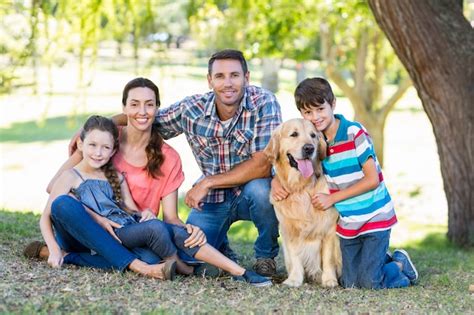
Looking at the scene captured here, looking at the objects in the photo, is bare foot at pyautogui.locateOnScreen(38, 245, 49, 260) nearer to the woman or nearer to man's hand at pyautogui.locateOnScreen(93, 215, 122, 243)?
A: the woman

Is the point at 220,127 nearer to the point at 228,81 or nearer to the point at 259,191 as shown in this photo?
the point at 228,81

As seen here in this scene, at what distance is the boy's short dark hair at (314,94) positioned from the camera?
5.64m

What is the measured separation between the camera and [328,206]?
573cm

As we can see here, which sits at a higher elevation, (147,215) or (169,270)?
(147,215)

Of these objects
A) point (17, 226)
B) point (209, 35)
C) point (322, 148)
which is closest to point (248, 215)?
point (322, 148)

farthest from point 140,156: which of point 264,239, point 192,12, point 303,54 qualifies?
point 303,54

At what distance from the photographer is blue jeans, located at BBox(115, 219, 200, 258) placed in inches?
221

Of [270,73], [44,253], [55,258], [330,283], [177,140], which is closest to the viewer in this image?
[55,258]

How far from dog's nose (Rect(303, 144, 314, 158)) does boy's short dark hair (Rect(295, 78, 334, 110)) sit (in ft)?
0.92

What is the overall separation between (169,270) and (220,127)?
4.10 ft

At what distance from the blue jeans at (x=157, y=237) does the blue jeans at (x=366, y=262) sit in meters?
1.06

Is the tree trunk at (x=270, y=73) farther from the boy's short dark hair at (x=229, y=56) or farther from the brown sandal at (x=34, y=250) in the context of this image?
the brown sandal at (x=34, y=250)

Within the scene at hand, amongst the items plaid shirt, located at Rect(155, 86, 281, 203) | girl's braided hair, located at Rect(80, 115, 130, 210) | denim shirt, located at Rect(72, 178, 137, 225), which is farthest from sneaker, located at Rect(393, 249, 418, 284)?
girl's braided hair, located at Rect(80, 115, 130, 210)

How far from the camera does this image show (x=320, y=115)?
5.69m
